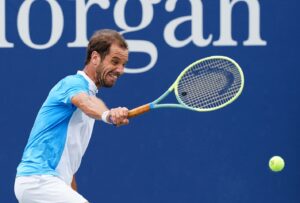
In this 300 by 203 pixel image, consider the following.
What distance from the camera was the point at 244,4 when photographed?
26.0ft

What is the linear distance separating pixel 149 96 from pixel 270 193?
3.74 feet

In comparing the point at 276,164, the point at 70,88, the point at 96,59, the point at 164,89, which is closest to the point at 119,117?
the point at 70,88

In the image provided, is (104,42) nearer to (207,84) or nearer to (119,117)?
(119,117)

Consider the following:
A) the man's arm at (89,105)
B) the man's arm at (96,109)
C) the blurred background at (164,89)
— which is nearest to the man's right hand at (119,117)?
the man's arm at (96,109)

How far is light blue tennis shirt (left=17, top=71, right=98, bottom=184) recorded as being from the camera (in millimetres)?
5645

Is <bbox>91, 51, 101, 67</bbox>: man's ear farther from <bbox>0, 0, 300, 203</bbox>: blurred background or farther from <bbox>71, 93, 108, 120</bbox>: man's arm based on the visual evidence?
<bbox>0, 0, 300, 203</bbox>: blurred background

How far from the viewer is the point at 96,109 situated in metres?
5.34

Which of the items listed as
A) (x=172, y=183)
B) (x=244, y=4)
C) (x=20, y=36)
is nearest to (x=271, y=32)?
(x=244, y=4)

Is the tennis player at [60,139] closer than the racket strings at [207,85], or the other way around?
the tennis player at [60,139]

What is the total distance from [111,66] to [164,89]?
2157 millimetres

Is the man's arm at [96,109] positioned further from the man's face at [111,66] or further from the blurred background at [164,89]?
the blurred background at [164,89]

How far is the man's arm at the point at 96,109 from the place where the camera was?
17.1ft

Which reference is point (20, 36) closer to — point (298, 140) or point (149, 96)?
point (149, 96)

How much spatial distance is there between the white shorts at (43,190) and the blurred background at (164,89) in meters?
2.26
